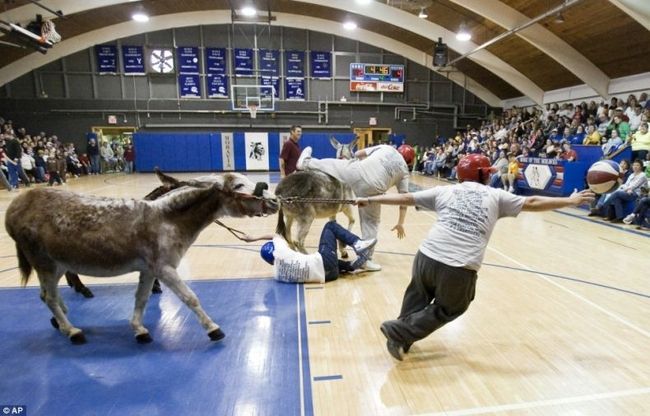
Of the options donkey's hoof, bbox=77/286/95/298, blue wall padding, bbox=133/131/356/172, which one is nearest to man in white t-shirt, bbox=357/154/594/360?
donkey's hoof, bbox=77/286/95/298

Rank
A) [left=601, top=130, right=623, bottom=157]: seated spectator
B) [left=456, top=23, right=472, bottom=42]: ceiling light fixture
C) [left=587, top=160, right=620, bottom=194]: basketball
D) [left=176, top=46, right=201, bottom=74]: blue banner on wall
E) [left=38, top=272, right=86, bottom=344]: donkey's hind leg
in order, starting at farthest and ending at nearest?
1. [left=176, top=46, right=201, bottom=74]: blue banner on wall
2. [left=456, top=23, right=472, bottom=42]: ceiling light fixture
3. [left=601, top=130, right=623, bottom=157]: seated spectator
4. [left=587, top=160, right=620, bottom=194]: basketball
5. [left=38, top=272, right=86, bottom=344]: donkey's hind leg

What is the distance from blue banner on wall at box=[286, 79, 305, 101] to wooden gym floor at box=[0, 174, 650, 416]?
2065 cm

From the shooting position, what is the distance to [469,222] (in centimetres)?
307

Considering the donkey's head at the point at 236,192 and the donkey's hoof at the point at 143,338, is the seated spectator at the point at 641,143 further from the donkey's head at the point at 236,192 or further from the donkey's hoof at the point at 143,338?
the donkey's hoof at the point at 143,338

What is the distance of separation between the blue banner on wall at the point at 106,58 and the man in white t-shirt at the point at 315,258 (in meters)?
24.2

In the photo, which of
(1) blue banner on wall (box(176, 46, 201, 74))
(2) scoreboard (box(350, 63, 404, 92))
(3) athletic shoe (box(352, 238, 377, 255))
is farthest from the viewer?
(2) scoreboard (box(350, 63, 404, 92))

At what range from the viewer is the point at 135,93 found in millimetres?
24578

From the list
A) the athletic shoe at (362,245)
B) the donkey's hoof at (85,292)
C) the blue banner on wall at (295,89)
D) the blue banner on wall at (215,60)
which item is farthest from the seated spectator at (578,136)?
the blue banner on wall at (215,60)

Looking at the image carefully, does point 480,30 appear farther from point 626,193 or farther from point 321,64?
point 626,193

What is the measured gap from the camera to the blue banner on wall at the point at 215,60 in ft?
80.6

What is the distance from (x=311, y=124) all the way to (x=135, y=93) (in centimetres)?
1126

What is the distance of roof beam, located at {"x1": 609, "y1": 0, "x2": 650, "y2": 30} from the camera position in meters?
11.6

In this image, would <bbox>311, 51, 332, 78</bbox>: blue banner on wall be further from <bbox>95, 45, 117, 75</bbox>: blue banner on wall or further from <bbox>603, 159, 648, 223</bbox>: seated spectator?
<bbox>603, 159, 648, 223</bbox>: seated spectator

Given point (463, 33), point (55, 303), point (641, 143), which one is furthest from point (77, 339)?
point (463, 33)
